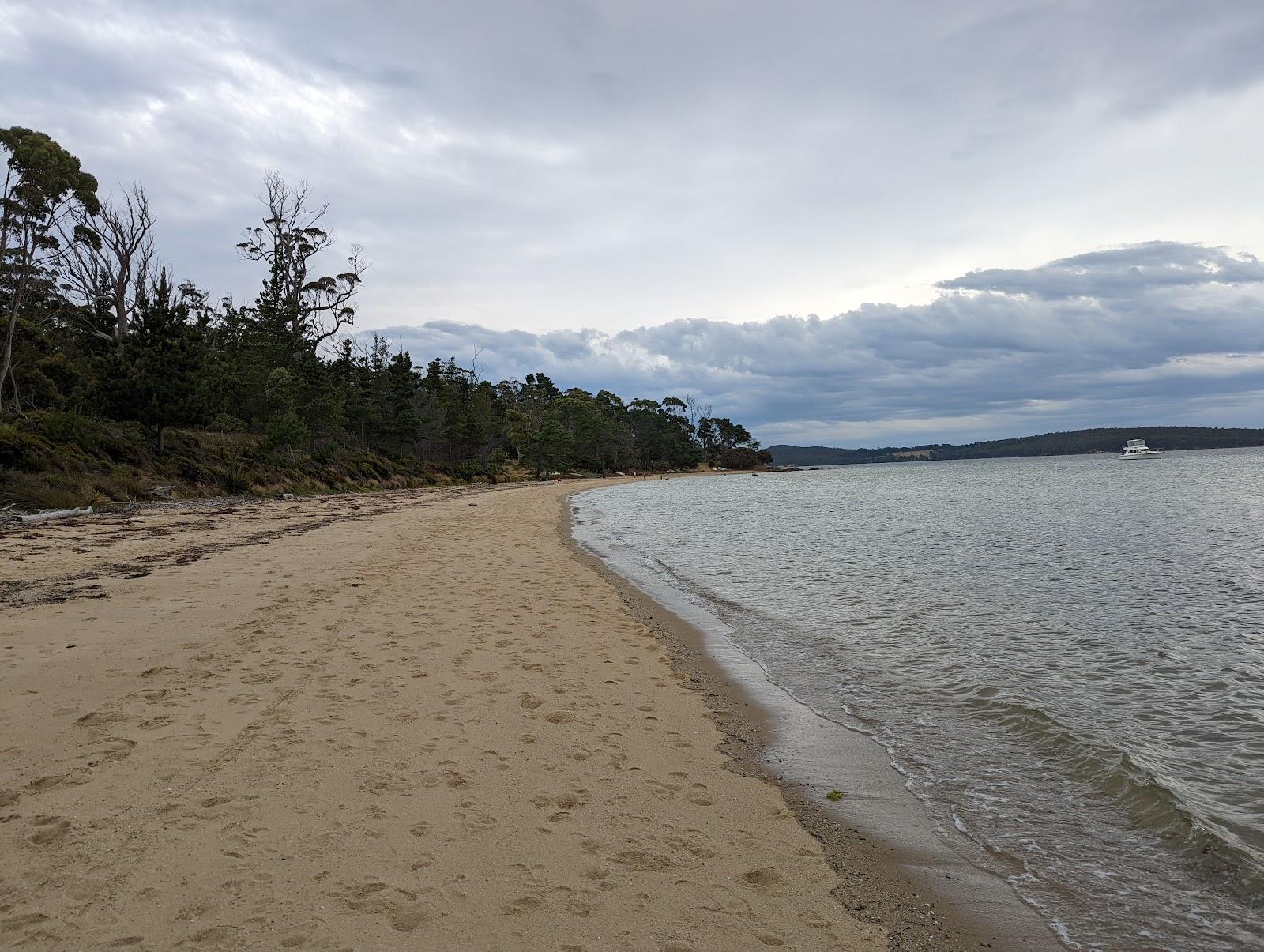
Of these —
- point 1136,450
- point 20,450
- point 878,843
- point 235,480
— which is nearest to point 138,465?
point 235,480

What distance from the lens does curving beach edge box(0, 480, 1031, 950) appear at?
2980 mm

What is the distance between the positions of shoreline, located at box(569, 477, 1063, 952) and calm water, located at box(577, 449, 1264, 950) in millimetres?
192

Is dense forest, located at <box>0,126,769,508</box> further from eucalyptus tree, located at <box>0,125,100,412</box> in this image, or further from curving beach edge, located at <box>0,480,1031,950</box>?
curving beach edge, located at <box>0,480,1031,950</box>

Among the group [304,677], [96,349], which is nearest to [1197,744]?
[304,677]

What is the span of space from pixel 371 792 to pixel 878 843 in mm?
3061

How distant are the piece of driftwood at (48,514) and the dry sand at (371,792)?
10.4m

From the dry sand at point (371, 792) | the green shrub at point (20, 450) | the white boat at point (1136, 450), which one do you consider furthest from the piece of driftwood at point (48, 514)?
the white boat at point (1136, 450)

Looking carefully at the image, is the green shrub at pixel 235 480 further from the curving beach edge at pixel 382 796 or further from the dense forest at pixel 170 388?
the curving beach edge at pixel 382 796

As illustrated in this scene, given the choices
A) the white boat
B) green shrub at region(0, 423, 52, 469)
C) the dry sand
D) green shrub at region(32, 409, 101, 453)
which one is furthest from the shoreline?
the white boat

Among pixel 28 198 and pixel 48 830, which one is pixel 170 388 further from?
pixel 48 830

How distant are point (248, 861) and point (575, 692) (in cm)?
327

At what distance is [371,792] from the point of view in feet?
13.4

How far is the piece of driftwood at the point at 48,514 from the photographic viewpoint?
1697 cm

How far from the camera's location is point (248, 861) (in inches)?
130
